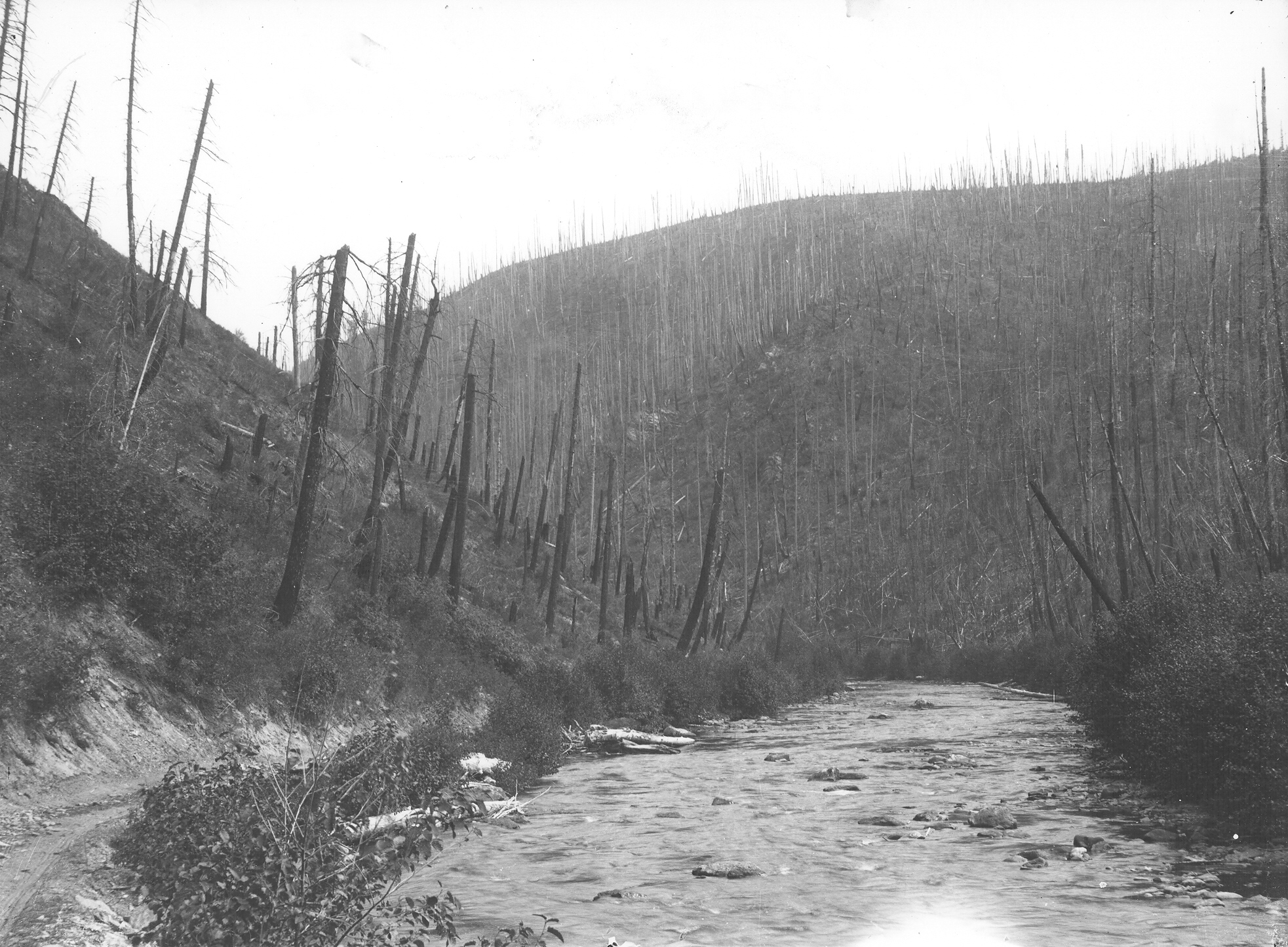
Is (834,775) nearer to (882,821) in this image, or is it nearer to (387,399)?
(882,821)

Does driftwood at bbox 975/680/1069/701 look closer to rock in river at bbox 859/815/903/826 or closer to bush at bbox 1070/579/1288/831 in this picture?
bush at bbox 1070/579/1288/831

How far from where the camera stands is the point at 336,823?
7961mm

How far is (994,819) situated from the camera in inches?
510

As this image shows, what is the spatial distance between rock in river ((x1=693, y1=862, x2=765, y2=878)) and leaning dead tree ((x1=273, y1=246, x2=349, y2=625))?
462 inches

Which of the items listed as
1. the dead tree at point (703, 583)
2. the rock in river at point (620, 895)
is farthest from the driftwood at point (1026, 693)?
the rock in river at point (620, 895)

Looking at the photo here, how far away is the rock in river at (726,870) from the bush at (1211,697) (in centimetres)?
595

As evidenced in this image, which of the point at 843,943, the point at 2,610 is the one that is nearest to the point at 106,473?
the point at 2,610

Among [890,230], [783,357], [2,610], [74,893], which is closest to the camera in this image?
[74,893]

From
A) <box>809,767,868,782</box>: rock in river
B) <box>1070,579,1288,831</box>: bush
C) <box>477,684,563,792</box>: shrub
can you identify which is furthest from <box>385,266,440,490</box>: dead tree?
<box>1070,579,1288,831</box>: bush

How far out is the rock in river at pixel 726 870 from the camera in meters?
10.9

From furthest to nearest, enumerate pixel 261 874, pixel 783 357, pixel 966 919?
pixel 783 357 < pixel 966 919 < pixel 261 874

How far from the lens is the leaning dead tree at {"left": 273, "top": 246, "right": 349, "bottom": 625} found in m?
18.6

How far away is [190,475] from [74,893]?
16247mm

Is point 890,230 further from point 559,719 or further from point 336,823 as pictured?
point 336,823
